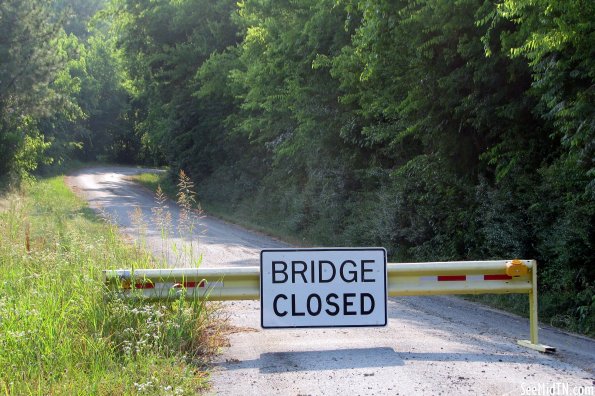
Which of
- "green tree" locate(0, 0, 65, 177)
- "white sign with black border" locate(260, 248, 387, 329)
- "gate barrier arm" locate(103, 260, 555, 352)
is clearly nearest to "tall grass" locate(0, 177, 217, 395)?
"gate barrier arm" locate(103, 260, 555, 352)

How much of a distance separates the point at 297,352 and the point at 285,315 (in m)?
0.41

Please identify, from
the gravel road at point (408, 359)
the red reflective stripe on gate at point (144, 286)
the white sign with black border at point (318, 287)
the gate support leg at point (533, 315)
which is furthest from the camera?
the gate support leg at point (533, 315)

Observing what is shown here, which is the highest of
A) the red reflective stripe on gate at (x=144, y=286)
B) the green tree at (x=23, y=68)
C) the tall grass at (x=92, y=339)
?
the green tree at (x=23, y=68)

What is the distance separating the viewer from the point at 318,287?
25.8ft

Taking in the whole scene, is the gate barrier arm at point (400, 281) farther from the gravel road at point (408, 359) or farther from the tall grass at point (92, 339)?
the gravel road at point (408, 359)

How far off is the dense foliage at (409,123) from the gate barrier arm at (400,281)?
2.87 metres

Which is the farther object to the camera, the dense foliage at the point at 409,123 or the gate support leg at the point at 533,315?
the dense foliage at the point at 409,123

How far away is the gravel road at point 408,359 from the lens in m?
6.52

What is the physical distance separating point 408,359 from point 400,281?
976 mm

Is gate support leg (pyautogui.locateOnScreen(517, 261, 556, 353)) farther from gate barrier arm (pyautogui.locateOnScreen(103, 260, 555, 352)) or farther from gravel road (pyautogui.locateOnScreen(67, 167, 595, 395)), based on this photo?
gravel road (pyautogui.locateOnScreen(67, 167, 595, 395))

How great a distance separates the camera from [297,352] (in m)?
7.92

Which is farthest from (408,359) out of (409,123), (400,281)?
(409,123)

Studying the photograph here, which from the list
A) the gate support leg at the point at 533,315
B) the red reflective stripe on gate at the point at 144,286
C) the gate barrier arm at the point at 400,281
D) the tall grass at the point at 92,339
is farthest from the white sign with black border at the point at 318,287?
the gate support leg at the point at 533,315

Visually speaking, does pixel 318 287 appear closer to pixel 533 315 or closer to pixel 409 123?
pixel 533 315
